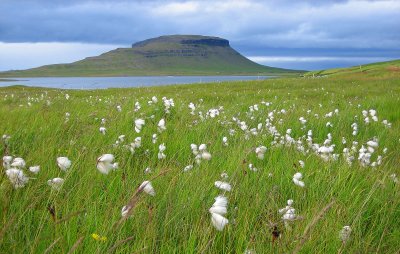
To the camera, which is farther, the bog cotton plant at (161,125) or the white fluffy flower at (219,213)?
the bog cotton plant at (161,125)

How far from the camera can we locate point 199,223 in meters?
2.75

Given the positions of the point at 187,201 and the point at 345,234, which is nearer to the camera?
the point at 345,234

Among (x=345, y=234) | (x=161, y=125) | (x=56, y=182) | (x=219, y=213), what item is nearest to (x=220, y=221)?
(x=219, y=213)

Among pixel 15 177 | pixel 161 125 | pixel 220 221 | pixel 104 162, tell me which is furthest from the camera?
pixel 161 125

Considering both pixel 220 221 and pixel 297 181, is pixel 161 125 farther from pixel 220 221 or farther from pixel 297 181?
pixel 220 221

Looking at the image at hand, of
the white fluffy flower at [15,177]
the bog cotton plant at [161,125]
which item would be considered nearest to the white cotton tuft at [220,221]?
the white fluffy flower at [15,177]

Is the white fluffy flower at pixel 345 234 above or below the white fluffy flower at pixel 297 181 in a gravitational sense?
below

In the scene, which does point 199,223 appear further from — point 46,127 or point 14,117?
point 14,117

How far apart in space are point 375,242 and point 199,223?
135 centimetres

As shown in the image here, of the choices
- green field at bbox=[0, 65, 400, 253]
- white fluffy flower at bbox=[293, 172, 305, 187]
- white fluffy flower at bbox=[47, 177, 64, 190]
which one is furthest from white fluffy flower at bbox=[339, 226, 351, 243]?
white fluffy flower at bbox=[47, 177, 64, 190]

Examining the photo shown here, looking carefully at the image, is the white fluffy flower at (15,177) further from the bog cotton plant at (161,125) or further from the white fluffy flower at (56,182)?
the bog cotton plant at (161,125)

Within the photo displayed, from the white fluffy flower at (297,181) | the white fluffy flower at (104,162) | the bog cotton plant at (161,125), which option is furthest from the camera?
the bog cotton plant at (161,125)

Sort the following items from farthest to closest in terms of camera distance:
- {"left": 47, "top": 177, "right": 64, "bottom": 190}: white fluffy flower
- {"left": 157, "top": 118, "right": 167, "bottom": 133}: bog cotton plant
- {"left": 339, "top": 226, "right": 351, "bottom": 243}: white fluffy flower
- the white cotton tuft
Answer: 1. {"left": 157, "top": 118, "right": 167, "bottom": 133}: bog cotton plant
2. {"left": 47, "top": 177, "right": 64, "bottom": 190}: white fluffy flower
3. {"left": 339, "top": 226, "right": 351, "bottom": 243}: white fluffy flower
4. the white cotton tuft

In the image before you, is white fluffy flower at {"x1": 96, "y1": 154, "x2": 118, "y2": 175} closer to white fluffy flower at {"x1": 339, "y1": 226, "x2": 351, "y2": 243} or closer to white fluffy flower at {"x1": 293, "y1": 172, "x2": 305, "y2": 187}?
white fluffy flower at {"x1": 339, "y1": 226, "x2": 351, "y2": 243}
